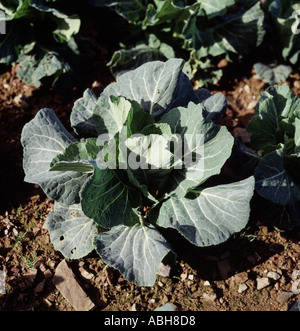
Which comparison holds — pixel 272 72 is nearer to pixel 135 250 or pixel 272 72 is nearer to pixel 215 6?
pixel 215 6

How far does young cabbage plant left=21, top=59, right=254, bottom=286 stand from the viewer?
2832mm

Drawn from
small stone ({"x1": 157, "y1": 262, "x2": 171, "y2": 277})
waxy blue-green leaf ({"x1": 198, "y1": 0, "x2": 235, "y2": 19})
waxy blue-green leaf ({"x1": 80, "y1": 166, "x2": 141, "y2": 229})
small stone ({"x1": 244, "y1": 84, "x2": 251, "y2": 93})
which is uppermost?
waxy blue-green leaf ({"x1": 198, "y1": 0, "x2": 235, "y2": 19})

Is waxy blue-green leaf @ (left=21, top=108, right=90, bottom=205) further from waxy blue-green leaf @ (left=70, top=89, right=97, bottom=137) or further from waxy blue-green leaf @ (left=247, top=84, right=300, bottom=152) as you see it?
waxy blue-green leaf @ (left=247, top=84, right=300, bottom=152)

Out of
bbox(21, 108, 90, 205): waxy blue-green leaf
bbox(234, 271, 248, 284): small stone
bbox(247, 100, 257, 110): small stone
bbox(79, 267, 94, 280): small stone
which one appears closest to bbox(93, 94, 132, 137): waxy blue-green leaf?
bbox(21, 108, 90, 205): waxy blue-green leaf

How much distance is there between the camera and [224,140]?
2.96 metres

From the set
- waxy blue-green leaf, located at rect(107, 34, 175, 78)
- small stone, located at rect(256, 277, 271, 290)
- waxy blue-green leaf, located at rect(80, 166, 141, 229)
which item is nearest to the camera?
waxy blue-green leaf, located at rect(80, 166, 141, 229)

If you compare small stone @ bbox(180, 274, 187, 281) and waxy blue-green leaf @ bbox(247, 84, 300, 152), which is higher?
waxy blue-green leaf @ bbox(247, 84, 300, 152)

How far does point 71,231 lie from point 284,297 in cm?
169

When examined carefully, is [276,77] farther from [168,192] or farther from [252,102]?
[168,192]

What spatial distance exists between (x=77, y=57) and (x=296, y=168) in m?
2.61

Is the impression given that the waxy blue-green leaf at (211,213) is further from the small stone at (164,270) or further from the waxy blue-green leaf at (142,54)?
the waxy blue-green leaf at (142,54)

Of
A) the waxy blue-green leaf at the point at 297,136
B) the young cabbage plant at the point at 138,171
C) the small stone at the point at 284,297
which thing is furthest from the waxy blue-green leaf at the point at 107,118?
the small stone at the point at 284,297

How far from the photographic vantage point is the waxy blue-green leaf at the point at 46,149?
3039 millimetres

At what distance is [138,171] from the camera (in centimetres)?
295
